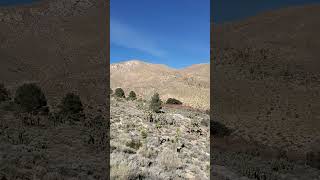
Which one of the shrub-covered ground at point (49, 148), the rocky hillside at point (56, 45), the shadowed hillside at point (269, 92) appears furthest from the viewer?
the rocky hillside at point (56, 45)

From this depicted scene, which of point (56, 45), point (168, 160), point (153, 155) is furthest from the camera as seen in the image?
point (56, 45)

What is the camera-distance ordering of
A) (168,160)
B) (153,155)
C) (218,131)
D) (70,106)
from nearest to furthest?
(168,160) → (153,155) → (70,106) → (218,131)

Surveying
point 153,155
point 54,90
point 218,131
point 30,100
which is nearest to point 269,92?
point 218,131

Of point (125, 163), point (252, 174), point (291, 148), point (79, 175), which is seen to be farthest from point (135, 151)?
point (291, 148)

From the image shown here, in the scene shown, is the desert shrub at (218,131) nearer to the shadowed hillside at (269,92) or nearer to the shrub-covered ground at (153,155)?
the shadowed hillside at (269,92)

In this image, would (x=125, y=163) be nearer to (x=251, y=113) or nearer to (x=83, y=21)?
(x=251, y=113)

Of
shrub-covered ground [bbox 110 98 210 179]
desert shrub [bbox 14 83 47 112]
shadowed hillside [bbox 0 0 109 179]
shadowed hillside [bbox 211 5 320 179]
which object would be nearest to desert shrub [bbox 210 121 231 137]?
→ shadowed hillside [bbox 211 5 320 179]

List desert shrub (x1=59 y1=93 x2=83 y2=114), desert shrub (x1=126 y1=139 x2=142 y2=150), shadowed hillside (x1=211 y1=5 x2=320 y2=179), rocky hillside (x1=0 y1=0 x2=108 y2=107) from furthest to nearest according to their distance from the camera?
rocky hillside (x1=0 y1=0 x2=108 y2=107) < shadowed hillside (x1=211 y1=5 x2=320 y2=179) < desert shrub (x1=59 y1=93 x2=83 y2=114) < desert shrub (x1=126 y1=139 x2=142 y2=150)

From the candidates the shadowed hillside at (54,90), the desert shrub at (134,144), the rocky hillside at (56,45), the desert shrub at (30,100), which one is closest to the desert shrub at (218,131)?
the shadowed hillside at (54,90)

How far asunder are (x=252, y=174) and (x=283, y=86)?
36.2 metres

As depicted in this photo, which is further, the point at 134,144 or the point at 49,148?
the point at 134,144

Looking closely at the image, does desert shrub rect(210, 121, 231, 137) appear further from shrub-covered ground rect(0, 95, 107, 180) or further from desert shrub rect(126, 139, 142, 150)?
desert shrub rect(126, 139, 142, 150)

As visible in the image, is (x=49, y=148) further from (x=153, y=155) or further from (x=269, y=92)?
(x=269, y=92)

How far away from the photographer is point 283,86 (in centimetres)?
4562
